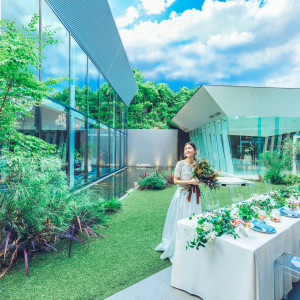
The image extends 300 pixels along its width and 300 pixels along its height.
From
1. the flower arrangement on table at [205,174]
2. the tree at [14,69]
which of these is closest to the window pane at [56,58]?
the tree at [14,69]

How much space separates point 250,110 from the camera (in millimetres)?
10250

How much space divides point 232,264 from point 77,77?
7501 millimetres

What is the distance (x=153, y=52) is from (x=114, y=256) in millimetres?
55729

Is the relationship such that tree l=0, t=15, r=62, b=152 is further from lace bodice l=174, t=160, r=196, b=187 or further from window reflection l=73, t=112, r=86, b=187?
window reflection l=73, t=112, r=86, b=187

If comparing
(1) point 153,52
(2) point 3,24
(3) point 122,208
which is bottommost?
(3) point 122,208

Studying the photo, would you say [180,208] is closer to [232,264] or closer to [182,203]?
[182,203]

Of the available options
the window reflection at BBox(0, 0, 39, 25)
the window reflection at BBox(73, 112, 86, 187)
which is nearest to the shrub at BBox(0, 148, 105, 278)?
the window reflection at BBox(0, 0, 39, 25)

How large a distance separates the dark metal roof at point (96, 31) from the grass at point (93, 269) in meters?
6.35

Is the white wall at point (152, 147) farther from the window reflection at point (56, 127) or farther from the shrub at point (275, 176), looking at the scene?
the window reflection at point (56, 127)

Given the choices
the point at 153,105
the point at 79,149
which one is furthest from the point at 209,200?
the point at 153,105

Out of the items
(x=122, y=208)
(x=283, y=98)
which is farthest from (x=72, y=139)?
(x=283, y=98)

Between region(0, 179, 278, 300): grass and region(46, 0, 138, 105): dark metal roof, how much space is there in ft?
20.8

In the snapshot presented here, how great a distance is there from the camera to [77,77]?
711 cm

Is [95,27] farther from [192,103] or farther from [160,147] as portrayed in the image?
[160,147]
